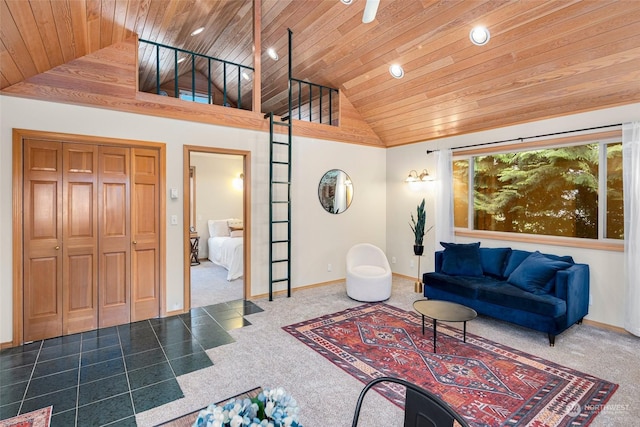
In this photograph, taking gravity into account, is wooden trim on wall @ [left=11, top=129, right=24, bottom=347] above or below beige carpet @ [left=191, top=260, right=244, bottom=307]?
above

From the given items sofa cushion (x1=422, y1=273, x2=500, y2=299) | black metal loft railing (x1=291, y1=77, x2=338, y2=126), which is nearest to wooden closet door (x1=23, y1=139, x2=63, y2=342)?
black metal loft railing (x1=291, y1=77, x2=338, y2=126)

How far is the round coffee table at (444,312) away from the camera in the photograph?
Answer: 10.2 ft

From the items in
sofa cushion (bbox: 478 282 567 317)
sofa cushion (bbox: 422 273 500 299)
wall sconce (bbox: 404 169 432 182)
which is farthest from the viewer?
wall sconce (bbox: 404 169 432 182)

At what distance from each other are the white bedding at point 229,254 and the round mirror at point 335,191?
5.21 feet

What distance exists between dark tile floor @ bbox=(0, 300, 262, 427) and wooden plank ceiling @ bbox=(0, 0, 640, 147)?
2.56 metres

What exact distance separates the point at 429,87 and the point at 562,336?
11.0 feet

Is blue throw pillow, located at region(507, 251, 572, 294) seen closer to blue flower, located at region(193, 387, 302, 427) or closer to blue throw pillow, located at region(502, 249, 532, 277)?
blue throw pillow, located at region(502, 249, 532, 277)

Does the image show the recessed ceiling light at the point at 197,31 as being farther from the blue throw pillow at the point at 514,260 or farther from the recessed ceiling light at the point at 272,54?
the blue throw pillow at the point at 514,260

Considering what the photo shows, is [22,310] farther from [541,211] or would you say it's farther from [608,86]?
[608,86]

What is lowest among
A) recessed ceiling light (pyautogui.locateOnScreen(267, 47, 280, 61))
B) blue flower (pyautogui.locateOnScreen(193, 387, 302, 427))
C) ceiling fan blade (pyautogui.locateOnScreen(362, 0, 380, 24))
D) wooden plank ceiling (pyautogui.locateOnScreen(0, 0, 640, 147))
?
blue flower (pyautogui.locateOnScreen(193, 387, 302, 427))

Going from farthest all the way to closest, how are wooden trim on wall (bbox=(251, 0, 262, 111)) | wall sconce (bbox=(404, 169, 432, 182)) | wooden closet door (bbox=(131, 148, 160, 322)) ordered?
wall sconce (bbox=(404, 169, 432, 182)) < wooden trim on wall (bbox=(251, 0, 262, 111)) < wooden closet door (bbox=(131, 148, 160, 322))

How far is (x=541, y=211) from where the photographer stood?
433cm

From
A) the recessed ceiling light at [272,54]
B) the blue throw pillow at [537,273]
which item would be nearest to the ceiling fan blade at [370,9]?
the blue throw pillow at [537,273]

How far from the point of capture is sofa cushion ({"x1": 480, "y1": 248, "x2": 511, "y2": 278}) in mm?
4369
